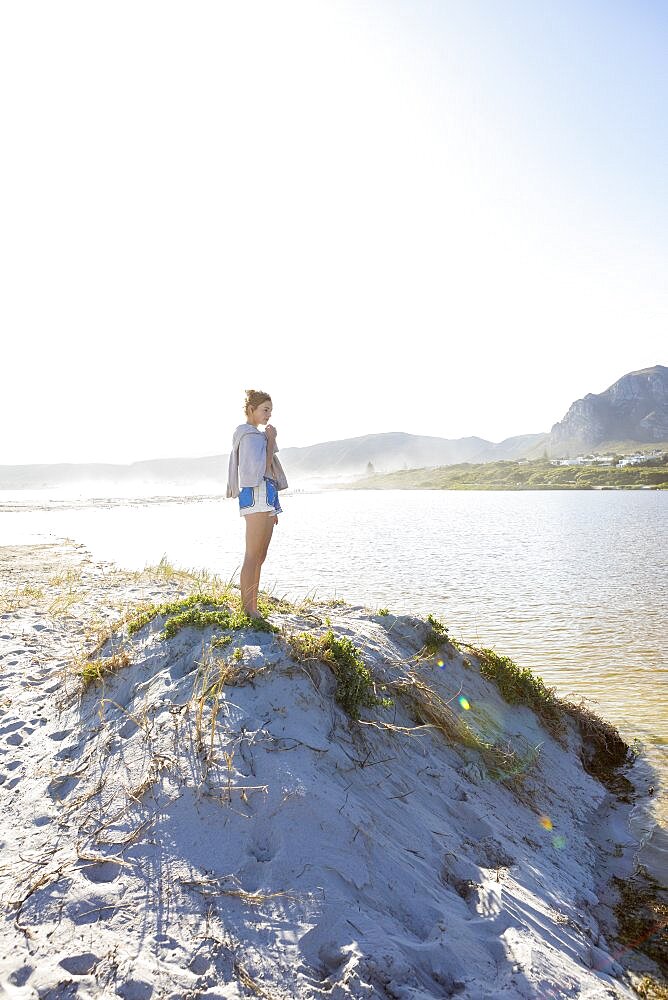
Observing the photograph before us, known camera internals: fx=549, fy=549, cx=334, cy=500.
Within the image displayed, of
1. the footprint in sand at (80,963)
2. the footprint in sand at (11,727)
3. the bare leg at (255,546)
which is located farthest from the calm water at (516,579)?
the footprint in sand at (80,963)

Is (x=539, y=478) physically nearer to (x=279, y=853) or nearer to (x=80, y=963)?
(x=279, y=853)

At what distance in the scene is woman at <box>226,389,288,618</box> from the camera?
24.0 feet

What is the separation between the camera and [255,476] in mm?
7328

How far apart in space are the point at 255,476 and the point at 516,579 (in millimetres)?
16090

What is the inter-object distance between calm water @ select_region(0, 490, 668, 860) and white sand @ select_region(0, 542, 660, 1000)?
3338 millimetres

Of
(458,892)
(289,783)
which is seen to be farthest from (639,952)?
(289,783)

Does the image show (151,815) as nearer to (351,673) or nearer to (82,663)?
(351,673)

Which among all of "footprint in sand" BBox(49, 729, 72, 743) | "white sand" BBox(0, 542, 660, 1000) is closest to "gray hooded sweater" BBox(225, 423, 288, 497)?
"white sand" BBox(0, 542, 660, 1000)

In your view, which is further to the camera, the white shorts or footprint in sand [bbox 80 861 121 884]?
the white shorts

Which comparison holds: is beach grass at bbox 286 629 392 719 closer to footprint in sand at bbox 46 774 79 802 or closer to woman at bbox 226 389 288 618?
woman at bbox 226 389 288 618

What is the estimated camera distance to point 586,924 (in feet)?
14.4

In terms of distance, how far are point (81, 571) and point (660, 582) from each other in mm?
21578

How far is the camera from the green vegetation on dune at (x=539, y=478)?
117 m

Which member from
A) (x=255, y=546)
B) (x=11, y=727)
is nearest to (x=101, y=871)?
(x=11, y=727)
